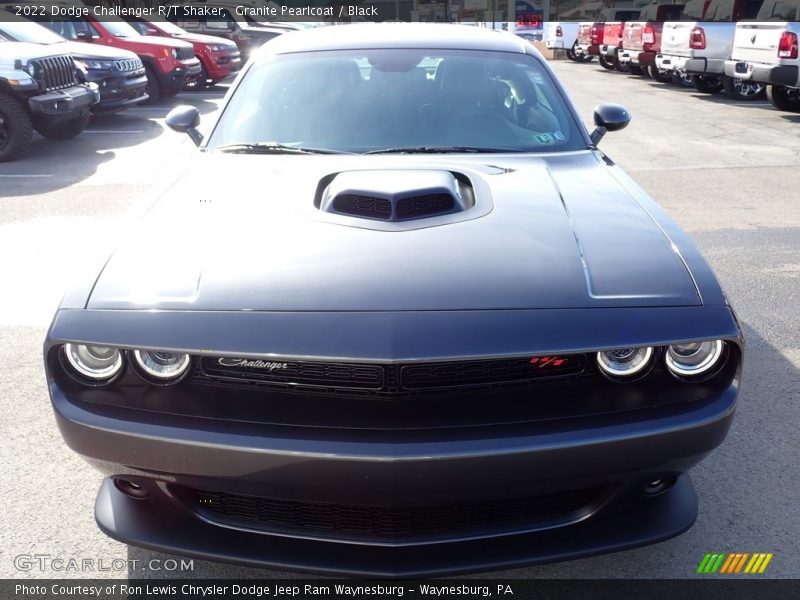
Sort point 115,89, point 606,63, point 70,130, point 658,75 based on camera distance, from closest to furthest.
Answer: point 70,130, point 115,89, point 658,75, point 606,63

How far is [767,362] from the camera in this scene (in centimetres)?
385

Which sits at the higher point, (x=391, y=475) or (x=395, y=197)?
(x=395, y=197)

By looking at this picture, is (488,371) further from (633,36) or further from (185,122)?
(633,36)

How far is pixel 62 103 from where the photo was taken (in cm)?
951

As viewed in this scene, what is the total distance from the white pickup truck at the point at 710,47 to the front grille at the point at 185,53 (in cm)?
928

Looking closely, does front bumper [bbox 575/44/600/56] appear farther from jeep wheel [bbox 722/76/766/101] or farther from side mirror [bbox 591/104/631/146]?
side mirror [bbox 591/104/631/146]

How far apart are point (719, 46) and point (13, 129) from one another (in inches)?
471

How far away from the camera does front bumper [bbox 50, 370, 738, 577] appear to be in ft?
6.17

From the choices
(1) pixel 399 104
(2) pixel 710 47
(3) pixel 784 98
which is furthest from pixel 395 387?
(2) pixel 710 47

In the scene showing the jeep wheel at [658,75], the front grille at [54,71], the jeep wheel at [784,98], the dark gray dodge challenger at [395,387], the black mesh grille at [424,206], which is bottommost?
the jeep wheel at [658,75]

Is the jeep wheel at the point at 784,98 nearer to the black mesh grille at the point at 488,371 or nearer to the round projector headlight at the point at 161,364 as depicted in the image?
the black mesh grille at the point at 488,371

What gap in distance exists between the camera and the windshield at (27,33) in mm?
10388

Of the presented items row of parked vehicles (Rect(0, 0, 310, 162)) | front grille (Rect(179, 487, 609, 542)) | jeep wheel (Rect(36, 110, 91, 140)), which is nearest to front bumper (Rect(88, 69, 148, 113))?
row of parked vehicles (Rect(0, 0, 310, 162))

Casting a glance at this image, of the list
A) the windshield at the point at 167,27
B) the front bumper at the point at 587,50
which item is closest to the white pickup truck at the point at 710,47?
the front bumper at the point at 587,50
